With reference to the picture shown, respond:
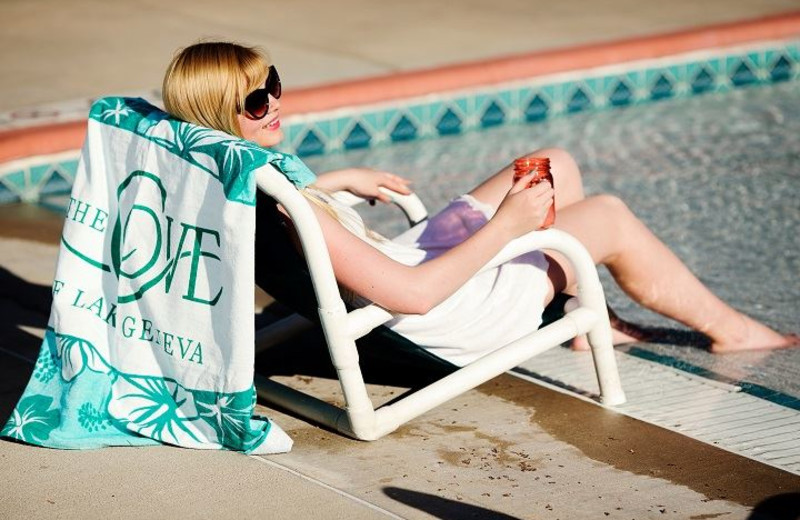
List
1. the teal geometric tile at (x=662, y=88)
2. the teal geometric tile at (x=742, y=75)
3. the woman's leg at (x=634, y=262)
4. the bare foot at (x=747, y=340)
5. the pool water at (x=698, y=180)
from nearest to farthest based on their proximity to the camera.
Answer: the woman's leg at (x=634, y=262) → the bare foot at (x=747, y=340) → the pool water at (x=698, y=180) → the teal geometric tile at (x=662, y=88) → the teal geometric tile at (x=742, y=75)

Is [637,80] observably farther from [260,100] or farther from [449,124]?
[260,100]

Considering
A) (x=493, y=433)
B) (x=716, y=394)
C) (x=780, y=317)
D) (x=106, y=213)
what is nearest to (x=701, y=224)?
(x=780, y=317)

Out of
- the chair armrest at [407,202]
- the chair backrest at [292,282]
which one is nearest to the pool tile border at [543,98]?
the chair armrest at [407,202]

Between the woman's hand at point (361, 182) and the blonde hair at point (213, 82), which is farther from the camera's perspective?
the woman's hand at point (361, 182)

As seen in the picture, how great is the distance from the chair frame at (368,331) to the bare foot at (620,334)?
1.81 feet

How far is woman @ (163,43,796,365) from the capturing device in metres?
3.32

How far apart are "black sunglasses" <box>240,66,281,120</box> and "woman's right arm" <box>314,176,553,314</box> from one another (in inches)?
13.4

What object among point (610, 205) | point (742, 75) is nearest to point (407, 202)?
point (610, 205)

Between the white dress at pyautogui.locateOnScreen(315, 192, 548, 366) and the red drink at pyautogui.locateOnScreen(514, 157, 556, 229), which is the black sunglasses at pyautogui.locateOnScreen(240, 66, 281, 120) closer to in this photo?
the white dress at pyautogui.locateOnScreen(315, 192, 548, 366)

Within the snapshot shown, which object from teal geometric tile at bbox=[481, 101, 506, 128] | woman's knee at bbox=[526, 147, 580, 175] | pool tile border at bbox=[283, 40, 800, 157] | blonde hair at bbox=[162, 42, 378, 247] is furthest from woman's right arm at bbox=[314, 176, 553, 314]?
teal geometric tile at bbox=[481, 101, 506, 128]

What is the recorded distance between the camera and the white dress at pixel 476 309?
364 cm

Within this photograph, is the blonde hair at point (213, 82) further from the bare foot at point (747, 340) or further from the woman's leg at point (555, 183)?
the bare foot at point (747, 340)

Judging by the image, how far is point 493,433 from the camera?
11.7 ft

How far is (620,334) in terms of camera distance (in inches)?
176
